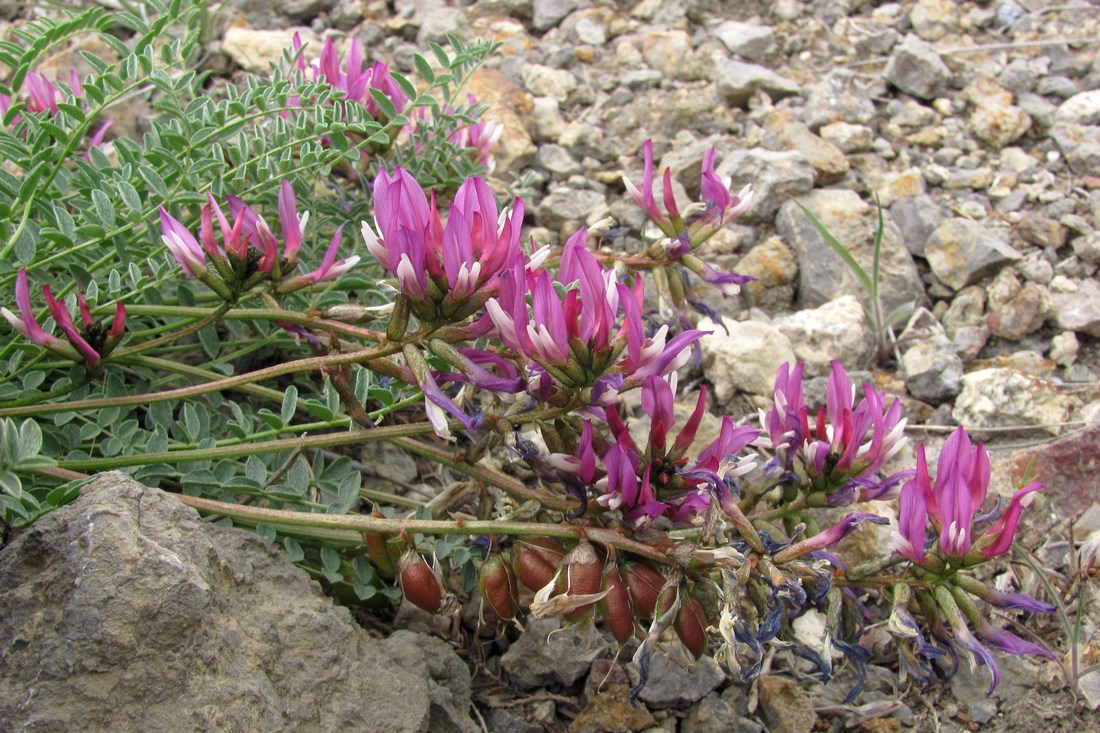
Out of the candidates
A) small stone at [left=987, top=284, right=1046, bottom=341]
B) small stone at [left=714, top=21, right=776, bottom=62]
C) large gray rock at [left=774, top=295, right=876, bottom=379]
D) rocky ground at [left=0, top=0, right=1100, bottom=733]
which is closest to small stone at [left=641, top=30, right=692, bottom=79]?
rocky ground at [left=0, top=0, right=1100, bottom=733]

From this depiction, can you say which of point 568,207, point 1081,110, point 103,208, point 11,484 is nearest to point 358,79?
point 103,208

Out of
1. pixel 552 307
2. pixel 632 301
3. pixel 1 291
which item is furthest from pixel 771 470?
pixel 1 291

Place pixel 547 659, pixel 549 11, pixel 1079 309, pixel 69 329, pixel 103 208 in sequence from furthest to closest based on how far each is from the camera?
pixel 549 11, pixel 1079 309, pixel 547 659, pixel 103 208, pixel 69 329

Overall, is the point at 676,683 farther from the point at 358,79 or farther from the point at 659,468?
the point at 358,79

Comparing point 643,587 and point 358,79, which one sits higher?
point 358,79

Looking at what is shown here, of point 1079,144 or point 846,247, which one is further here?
point 1079,144

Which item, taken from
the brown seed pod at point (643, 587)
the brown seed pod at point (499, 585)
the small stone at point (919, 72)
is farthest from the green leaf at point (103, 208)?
the small stone at point (919, 72)

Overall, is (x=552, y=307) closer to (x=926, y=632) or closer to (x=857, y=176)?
(x=926, y=632)
